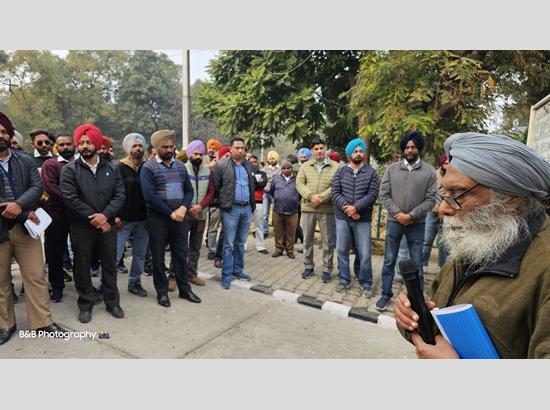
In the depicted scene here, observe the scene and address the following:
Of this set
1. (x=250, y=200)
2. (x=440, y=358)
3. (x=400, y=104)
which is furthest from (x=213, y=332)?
(x=400, y=104)

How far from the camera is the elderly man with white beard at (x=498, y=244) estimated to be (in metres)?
1.15

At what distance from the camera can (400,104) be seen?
22.7 feet

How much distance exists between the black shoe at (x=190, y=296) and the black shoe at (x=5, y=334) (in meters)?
1.74

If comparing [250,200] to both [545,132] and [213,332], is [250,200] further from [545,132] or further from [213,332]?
[545,132]

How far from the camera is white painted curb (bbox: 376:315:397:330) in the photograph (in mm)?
3834

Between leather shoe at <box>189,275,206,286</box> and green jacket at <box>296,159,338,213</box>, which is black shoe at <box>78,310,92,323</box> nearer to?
leather shoe at <box>189,275,206,286</box>

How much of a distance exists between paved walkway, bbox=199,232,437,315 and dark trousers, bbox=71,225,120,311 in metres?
1.48

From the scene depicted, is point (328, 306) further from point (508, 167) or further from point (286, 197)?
point (508, 167)

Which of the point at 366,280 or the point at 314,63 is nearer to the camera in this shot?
the point at 366,280

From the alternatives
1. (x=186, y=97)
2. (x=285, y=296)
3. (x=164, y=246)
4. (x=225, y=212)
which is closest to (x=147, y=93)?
(x=186, y=97)

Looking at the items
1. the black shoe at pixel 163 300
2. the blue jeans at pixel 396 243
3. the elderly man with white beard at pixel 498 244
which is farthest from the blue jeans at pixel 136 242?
the elderly man with white beard at pixel 498 244

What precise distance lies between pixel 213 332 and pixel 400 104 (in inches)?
226

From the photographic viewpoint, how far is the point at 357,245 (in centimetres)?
464

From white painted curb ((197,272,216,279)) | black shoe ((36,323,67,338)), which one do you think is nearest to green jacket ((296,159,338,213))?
white painted curb ((197,272,216,279))
